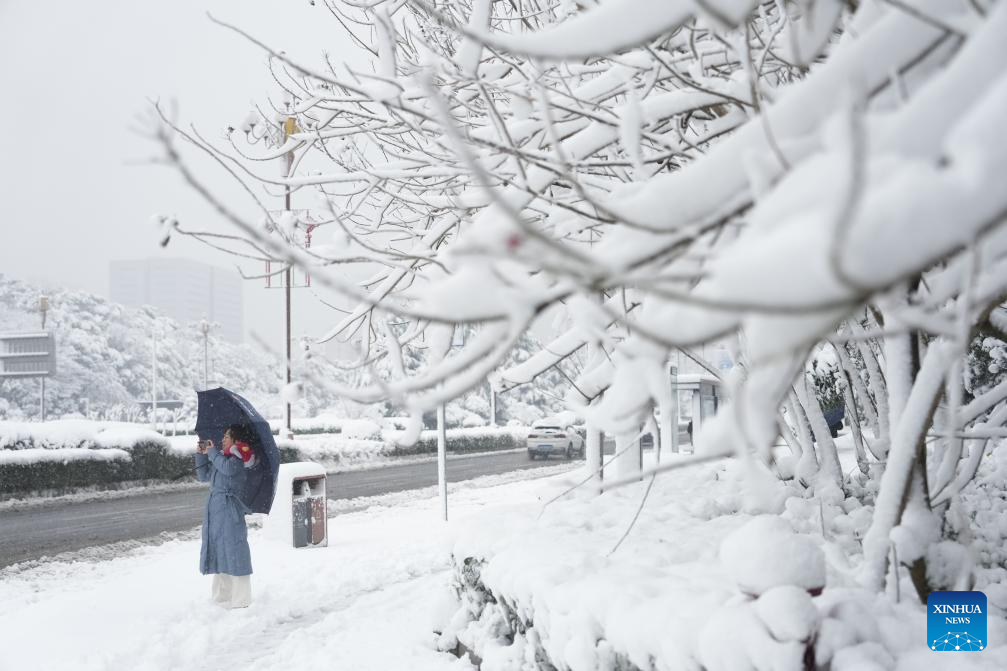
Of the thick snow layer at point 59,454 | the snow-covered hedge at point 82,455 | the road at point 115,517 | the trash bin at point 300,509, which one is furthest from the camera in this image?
the snow-covered hedge at point 82,455

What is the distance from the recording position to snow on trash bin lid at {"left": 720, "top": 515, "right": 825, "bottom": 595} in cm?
228

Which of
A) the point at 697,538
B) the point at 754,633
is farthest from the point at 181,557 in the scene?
the point at 754,633

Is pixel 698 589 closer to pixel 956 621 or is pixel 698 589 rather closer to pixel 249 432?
pixel 956 621

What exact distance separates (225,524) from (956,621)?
4.96 meters

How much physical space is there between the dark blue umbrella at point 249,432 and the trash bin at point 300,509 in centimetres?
196

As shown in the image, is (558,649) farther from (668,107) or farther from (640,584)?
(668,107)

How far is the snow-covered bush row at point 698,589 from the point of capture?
2.18 meters

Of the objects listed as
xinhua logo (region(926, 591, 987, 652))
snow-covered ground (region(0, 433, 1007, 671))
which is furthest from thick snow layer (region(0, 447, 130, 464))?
xinhua logo (region(926, 591, 987, 652))

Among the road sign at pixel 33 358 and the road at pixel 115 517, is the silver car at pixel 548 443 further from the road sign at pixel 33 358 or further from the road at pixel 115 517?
the road sign at pixel 33 358

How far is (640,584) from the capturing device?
9.43 ft

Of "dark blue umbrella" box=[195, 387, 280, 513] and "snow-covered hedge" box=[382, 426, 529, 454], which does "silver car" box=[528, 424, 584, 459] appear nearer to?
A: "snow-covered hedge" box=[382, 426, 529, 454]

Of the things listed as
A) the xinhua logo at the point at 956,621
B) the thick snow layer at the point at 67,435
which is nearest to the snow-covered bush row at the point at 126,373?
the thick snow layer at the point at 67,435

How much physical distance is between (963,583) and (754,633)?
992 millimetres

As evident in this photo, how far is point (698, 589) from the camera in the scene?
2.73 meters
